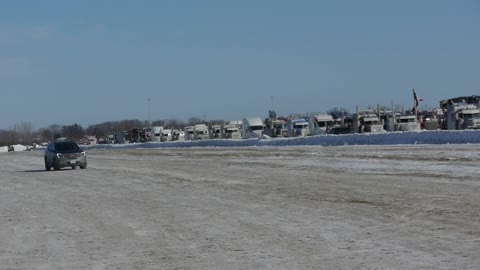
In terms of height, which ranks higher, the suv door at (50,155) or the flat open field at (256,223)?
the suv door at (50,155)

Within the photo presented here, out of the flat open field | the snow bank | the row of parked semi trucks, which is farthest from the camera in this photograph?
the row of parked semi trucks

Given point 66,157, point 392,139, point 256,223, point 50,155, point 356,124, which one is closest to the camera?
point 256,223

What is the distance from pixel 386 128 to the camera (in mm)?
78625

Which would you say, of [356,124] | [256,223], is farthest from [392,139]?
[256,223]

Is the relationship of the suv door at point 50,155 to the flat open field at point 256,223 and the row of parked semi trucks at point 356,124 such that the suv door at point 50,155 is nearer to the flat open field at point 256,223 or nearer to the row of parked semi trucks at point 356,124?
the flat open field at point 256,223

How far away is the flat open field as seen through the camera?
34.0 feet

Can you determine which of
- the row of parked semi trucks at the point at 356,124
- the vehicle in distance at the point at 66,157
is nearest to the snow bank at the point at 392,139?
the row of parked semi trucks at the point at 356,124

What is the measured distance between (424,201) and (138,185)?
40.6 feet

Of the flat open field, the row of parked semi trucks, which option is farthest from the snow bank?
the flat open field

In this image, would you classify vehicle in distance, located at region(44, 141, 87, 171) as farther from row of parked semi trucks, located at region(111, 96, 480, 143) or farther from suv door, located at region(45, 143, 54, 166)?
row of parked semi trucks, located at region(111, 96, 480, 143)

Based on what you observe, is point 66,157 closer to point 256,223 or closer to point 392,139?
point 392,139

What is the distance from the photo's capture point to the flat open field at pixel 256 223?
10375 mm

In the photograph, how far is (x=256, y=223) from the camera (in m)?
14.1

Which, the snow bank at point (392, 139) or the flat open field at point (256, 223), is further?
the snow bank at point (392, 139)
